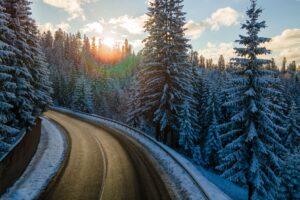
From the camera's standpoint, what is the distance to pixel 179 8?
27766mm

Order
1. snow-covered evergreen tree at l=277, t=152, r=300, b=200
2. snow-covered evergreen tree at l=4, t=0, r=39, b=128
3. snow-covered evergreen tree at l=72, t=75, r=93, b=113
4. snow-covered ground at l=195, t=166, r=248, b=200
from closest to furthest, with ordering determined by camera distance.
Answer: snow-covered evergreen tree at l=4, t=0, r=39, b=128 < snow-covered evergreen tree at l=277, t=152, r=300, b=200 < snow-covered ground at l=195, t=166, r=248, b=200 < snow-covered evergreen tree at l=72, t=75, r=93, b=113

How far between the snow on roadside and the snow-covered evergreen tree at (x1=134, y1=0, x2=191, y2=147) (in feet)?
29.5

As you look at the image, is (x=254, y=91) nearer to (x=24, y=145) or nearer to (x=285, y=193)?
(x=24, y=145)

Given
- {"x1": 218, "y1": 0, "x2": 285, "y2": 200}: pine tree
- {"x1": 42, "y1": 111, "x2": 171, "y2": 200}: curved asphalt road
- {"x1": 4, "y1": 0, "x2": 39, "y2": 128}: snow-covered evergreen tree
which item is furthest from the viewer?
{"x1": 4, "y1": 0, "x2": 39, "y2": 128}: snow-covered evergreen tree

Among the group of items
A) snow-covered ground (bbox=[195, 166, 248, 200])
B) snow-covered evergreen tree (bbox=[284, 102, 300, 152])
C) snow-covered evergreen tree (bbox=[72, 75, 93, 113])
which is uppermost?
snow-covered evergreen tree (bbox=[72, 75, 93, 113])

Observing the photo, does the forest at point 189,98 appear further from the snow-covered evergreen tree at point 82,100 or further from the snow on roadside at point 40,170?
the snow-covered evergreen tree at point 82,100

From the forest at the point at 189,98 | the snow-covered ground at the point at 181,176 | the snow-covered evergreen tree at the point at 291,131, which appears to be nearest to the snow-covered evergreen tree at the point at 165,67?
the forest at the point at 189,98

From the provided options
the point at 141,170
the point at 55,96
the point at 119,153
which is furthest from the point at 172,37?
the point at 55,96

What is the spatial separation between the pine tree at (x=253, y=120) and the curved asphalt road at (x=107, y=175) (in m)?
6.53

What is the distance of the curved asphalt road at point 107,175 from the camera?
12.7m

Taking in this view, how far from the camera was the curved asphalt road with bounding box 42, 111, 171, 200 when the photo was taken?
12664 millimetres

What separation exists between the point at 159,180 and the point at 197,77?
30.7 meters

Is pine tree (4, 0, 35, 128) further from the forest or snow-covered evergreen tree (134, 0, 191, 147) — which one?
snow-covered evergreen tree (134, 0, 191, 147)

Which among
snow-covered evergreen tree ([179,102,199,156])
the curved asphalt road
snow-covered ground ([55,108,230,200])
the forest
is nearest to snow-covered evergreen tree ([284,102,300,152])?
the forest
